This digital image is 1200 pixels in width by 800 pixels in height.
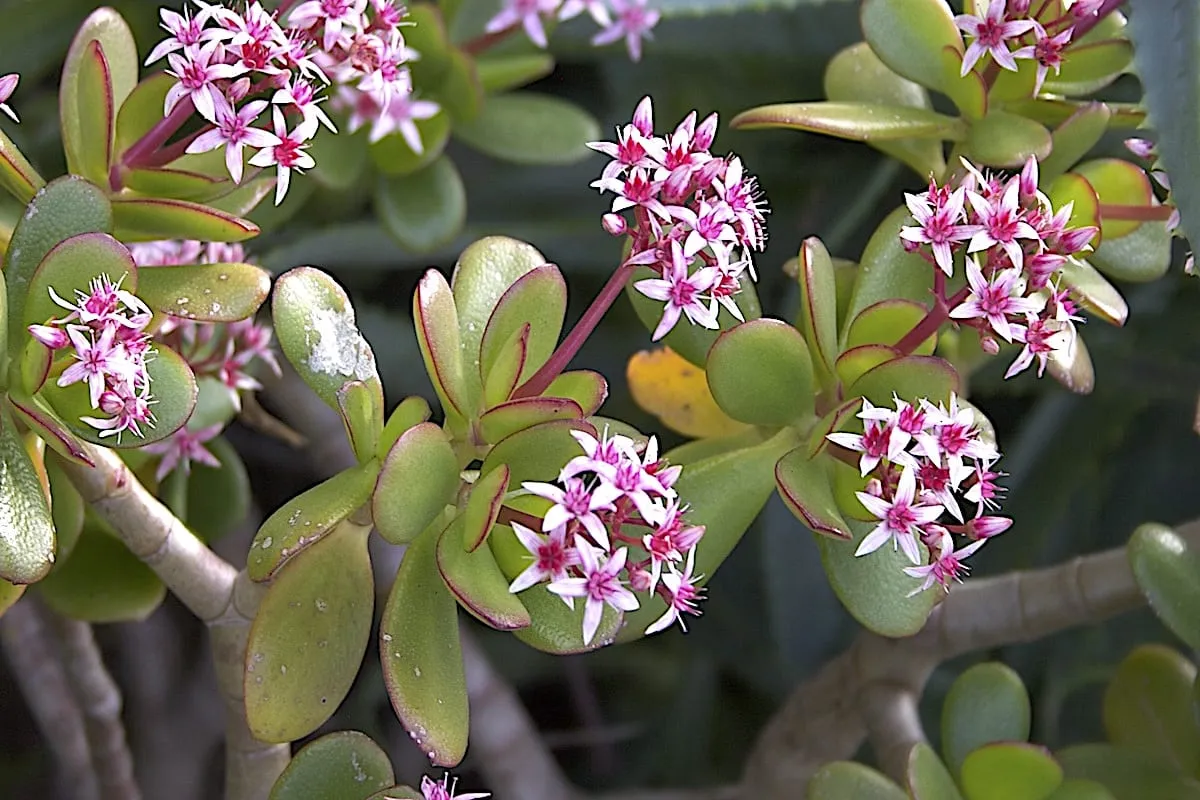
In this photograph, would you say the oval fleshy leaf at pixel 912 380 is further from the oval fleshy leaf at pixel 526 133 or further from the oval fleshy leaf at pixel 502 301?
the oval fleshy leaf at pixel 526 133

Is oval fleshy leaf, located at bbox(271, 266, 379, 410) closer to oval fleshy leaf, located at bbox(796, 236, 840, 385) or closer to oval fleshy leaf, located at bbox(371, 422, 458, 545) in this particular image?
oval fleshy leaf, located at bbox(371, 422, 458, 545)

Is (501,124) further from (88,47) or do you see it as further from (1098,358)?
(1098,358)

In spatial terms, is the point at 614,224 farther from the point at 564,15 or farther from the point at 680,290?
the point at 564,15

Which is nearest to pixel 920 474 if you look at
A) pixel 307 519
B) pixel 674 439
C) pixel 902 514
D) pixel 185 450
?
pixel 902 514

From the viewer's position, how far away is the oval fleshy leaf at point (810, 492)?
1.58 ft

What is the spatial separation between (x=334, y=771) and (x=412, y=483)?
0.13m

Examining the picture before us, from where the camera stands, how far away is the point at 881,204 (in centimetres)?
99

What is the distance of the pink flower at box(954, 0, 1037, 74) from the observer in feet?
1.74

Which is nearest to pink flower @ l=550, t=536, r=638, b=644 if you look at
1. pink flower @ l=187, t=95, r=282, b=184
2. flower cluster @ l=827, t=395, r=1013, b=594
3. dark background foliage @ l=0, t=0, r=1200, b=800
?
flower cluster @ l=827, t=395, r=1013, b=594

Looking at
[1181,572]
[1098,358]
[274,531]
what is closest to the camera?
[274,531]

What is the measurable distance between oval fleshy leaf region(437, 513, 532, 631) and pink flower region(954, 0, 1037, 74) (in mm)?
292

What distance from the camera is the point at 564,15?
65 cm

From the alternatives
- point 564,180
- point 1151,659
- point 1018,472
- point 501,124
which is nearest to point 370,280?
point 564,180

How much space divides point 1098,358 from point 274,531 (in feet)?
2.23
